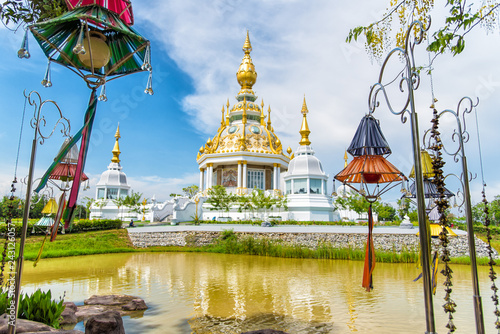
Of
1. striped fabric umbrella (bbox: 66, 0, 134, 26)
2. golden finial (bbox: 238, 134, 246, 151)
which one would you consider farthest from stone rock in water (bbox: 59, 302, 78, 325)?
golden finial (bbox: 238, 134, 246, 151)

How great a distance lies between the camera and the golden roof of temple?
108 ft

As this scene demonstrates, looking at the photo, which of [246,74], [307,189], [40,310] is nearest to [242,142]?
[307,189]

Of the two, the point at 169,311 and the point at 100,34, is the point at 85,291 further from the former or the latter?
the point at 100,34

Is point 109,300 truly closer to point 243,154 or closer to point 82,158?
point 82,158

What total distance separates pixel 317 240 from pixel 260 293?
9.37 metres

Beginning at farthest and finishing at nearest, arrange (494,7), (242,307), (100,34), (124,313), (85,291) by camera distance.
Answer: (85,291), (242,307), (124,313), (494,7), (100,34)

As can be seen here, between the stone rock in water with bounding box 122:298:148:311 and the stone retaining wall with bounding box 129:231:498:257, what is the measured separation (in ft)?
37.1

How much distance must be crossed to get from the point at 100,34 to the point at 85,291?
7.67 meters

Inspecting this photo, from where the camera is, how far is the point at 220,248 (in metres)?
18.9

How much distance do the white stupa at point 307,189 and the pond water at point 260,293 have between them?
10.8m

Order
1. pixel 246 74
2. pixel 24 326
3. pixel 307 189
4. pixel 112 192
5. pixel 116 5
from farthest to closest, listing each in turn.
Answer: pixel 112 192
pixel 246 74
pixel 307 189
pixel 24 326
pixel 116 5

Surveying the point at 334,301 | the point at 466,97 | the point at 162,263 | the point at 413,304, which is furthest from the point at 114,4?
the point at 162,263

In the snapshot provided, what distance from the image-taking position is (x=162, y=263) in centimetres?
1453

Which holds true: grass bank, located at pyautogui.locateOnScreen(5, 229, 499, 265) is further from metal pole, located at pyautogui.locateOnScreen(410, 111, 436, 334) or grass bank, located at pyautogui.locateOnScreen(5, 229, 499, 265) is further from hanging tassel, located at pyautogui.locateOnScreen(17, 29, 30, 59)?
hanging tassel, located at pyautogui.locateOnScreen(17, 29, 30, 59)
